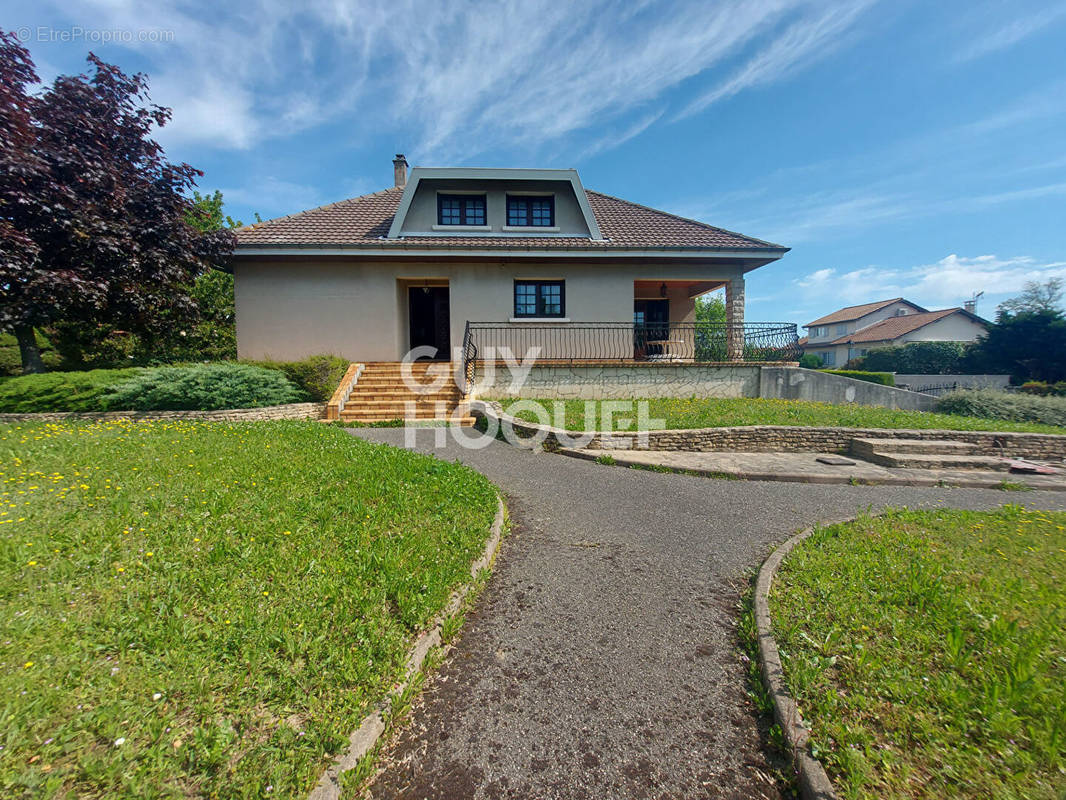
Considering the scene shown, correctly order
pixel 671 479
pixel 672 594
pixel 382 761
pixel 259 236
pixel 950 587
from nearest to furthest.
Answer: pixel 382 761, pixel 950 587, pixel 672 594, pixel 671 479, pixel 259 236

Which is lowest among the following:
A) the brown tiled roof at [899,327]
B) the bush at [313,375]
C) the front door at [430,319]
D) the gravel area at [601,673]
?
the gravel area at [601,673]

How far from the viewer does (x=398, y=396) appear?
1110 centimetres

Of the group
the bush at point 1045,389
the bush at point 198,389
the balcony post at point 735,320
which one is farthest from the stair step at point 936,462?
the bush at point 1045,389

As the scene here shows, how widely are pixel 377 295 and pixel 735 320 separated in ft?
39.1

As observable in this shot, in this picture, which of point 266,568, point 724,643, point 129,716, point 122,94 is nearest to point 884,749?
point 724,643

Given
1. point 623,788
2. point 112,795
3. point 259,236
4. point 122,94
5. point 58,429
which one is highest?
point 122,94

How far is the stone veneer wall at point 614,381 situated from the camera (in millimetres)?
11938

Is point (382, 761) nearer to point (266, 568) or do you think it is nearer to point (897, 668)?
point (266, 568)

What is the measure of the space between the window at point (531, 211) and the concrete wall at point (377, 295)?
6.83 ft

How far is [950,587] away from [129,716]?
201 inches

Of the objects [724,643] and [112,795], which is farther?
[724,643]

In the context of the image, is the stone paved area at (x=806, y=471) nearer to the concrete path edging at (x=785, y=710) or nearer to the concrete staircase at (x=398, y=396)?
the concrete path edging at (x=785, y=710)

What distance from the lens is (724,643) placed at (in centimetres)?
285

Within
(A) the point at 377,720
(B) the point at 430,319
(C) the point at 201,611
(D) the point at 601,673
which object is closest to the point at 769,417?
(D) the point at 601,673
